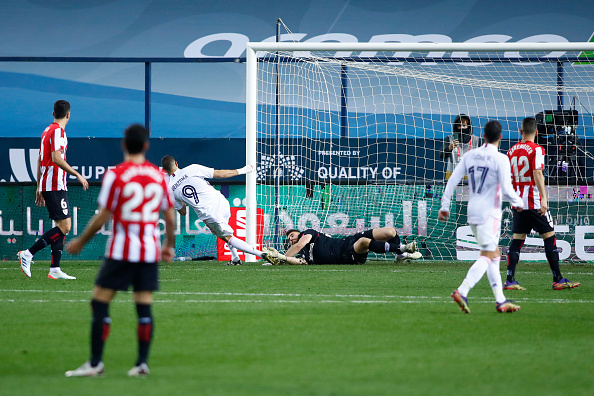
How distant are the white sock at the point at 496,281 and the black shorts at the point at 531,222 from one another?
221cm

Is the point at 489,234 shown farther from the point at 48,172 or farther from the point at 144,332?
the point at 48,172

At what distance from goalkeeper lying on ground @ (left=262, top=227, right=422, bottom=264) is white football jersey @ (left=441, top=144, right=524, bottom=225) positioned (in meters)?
5.43

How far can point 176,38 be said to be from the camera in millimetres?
19281

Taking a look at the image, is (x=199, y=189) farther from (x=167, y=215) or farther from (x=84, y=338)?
(x=167, y=215)

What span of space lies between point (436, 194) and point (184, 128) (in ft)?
21.7

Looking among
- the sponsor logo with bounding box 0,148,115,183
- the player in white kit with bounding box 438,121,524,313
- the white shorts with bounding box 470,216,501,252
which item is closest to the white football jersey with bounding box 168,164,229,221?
the sponsor logo with bounding box 0,148,115,183

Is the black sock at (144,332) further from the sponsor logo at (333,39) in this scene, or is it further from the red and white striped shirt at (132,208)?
the sponsor logo at (333,39)

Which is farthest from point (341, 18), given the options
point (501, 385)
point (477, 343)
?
point (501, 385)

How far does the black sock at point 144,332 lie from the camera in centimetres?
437

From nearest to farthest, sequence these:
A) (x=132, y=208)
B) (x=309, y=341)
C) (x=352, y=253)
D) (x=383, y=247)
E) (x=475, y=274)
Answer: (x=132, y=208), (x=309, y=341), (x=475, y=274), (x=383, y=247), (x=352, y=253)

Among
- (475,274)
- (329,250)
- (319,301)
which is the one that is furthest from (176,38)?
(475,274)

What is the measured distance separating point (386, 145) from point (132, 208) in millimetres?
9919

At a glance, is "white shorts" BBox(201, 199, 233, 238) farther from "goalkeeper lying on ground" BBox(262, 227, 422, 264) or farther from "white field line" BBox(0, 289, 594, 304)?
"white field line" BBox(0, 289, 594, 304)

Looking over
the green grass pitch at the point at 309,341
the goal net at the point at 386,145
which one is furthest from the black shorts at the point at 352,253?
the green grass pitch at the point at 309,341
